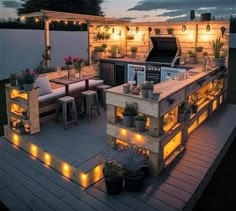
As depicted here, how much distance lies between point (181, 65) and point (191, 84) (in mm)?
2610

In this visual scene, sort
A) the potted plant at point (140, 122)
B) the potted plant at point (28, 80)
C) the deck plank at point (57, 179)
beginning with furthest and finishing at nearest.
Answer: the potted plant at point (28, 80), the potted plant at point (140, 122), the deck plank at point (57, 179)

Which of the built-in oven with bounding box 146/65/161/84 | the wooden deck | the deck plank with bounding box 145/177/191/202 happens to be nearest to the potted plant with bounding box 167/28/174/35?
the built-in oven with bounding box 146/65/161/84

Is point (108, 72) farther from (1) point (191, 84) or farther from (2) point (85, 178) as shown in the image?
(2) point (85, 178)

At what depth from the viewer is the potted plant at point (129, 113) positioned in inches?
168

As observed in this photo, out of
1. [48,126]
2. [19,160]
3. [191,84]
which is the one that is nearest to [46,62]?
[48,126]

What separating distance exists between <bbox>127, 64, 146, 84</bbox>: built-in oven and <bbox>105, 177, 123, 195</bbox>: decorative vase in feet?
17.1

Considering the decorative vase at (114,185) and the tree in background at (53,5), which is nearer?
the decorative vase at (114,185)

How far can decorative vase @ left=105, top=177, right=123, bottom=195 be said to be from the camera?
11.9 feet

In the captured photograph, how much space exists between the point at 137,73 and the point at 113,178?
5.35 metres

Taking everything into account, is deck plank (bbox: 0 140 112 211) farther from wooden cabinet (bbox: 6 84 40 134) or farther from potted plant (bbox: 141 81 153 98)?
potted plant (bbox: 141 81 153 98)

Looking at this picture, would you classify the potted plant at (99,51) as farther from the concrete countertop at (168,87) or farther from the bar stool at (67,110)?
the concrete countertop at (168,87)

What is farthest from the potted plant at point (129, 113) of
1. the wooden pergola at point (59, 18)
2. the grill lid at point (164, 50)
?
the grill lid at point (164, 50)

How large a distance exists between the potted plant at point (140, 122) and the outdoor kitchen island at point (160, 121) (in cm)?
7

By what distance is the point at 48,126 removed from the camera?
577 cm
